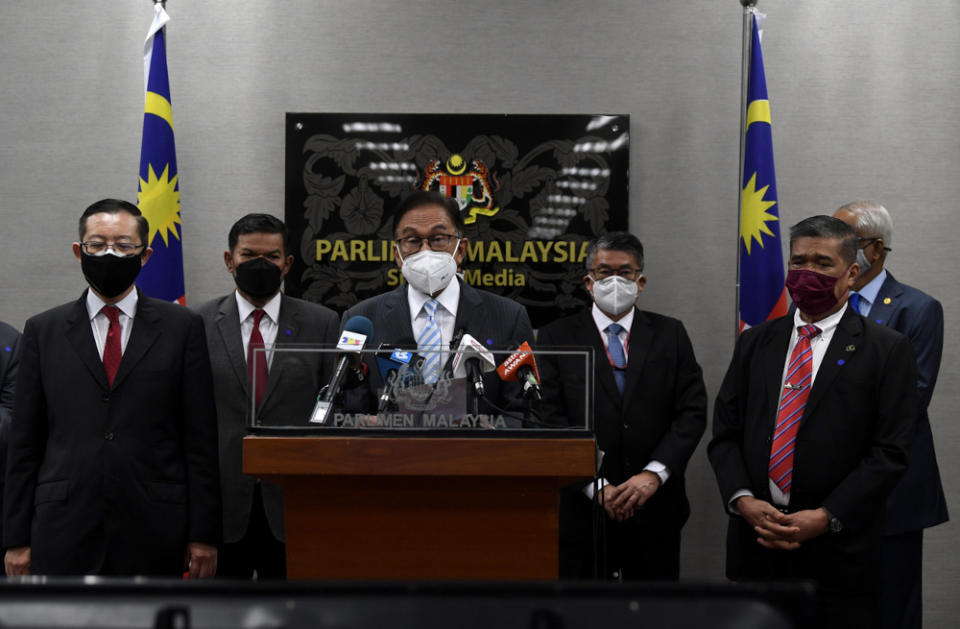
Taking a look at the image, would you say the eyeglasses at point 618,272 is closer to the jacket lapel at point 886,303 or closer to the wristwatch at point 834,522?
the jacket lapel at point 886,303

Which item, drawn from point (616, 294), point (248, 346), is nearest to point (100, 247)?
point (248, 346)

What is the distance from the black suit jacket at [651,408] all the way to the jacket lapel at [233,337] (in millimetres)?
1219

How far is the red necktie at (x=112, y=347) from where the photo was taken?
260cm

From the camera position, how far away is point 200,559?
263 cm

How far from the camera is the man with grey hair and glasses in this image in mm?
3230

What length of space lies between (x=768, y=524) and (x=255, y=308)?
6.16 feet

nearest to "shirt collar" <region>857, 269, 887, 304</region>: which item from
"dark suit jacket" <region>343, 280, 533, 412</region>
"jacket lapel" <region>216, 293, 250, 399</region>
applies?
"dark suit jacket" <region>343, 280, 533, 412</region>

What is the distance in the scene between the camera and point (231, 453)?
3006mm

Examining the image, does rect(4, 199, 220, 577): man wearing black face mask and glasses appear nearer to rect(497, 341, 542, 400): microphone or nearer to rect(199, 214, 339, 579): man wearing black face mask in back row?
rect(199, 214, 339, 579): man wearing black face mask in back row

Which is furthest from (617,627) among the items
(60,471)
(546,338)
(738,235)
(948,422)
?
(948,422)

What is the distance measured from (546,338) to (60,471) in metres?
1.86

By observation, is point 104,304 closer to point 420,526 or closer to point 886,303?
point 420,526

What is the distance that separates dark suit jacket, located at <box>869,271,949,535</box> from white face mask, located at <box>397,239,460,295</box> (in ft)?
5.39

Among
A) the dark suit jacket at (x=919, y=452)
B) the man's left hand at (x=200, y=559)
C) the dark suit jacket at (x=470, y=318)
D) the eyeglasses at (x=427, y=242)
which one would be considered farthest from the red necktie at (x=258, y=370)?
the dark suit jacket at (x=919, y=452)
